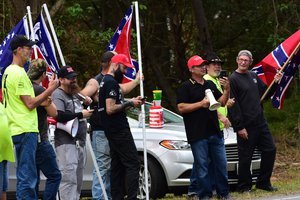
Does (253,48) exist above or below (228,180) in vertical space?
above

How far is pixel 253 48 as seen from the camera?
975 inches

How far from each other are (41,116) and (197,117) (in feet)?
7.68

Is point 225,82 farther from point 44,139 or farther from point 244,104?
point 44,139

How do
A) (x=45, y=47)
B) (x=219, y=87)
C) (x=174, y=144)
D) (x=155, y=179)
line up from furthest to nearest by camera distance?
(x=174, y=144) < (x=155, y=179) < (x=219, y=87) < (x=45, y=47)

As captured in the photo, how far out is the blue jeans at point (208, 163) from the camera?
11.4 meters

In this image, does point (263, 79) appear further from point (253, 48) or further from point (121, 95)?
point (253, 48)

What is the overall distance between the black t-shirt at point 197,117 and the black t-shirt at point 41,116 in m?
2.17

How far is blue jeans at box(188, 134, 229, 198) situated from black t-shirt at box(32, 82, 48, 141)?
229 cm

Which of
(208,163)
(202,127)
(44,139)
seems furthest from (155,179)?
(44,139)

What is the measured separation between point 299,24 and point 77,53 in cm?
580

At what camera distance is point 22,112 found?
9.46 metres

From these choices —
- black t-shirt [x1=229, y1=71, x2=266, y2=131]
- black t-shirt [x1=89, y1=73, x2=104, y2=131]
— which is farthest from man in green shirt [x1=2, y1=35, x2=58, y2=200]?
black t-shirt [x1=229, y1=71, x2=266, y2=131]

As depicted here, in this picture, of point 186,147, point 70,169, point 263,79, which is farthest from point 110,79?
point 263,79

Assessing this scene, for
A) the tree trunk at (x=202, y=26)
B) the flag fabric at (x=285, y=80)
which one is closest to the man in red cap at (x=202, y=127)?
the flag fabric at (x=285, y=80)
